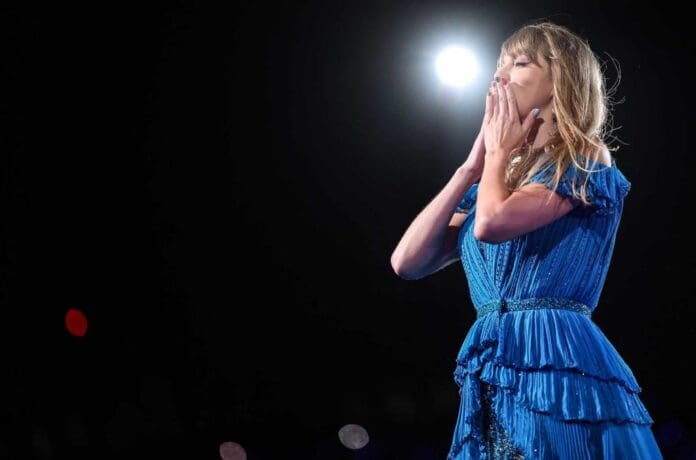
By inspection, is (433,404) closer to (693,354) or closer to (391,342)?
(391,342)

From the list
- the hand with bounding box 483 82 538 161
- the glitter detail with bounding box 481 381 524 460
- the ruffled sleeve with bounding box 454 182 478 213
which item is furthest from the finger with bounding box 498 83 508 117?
the glitter detail with bounding box 481 381 524 460

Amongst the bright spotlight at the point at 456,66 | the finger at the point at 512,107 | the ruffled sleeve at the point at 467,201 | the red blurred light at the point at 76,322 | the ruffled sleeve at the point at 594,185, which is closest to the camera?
the ruffled sleeve at the point at 594,185

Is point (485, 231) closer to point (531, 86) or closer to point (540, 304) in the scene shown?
point (540, 304)

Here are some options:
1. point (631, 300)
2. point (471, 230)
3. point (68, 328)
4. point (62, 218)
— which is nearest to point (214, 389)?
point (68, 328)

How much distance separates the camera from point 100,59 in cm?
528

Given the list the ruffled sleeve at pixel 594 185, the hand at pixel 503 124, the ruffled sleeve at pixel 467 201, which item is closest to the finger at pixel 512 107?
the hand at pixel 503 124

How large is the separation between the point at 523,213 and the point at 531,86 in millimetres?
338

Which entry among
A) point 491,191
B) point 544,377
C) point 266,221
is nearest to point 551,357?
point 544,377

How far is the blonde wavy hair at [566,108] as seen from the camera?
1446mm

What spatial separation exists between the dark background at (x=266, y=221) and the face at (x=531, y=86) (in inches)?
126

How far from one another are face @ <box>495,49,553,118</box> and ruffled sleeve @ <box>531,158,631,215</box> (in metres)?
0.18

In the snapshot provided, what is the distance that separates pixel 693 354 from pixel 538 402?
458 centimetres

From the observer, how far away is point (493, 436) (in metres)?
1.38

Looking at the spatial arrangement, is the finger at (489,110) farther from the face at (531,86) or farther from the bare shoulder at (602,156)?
the bare shoulder at (602,156)
